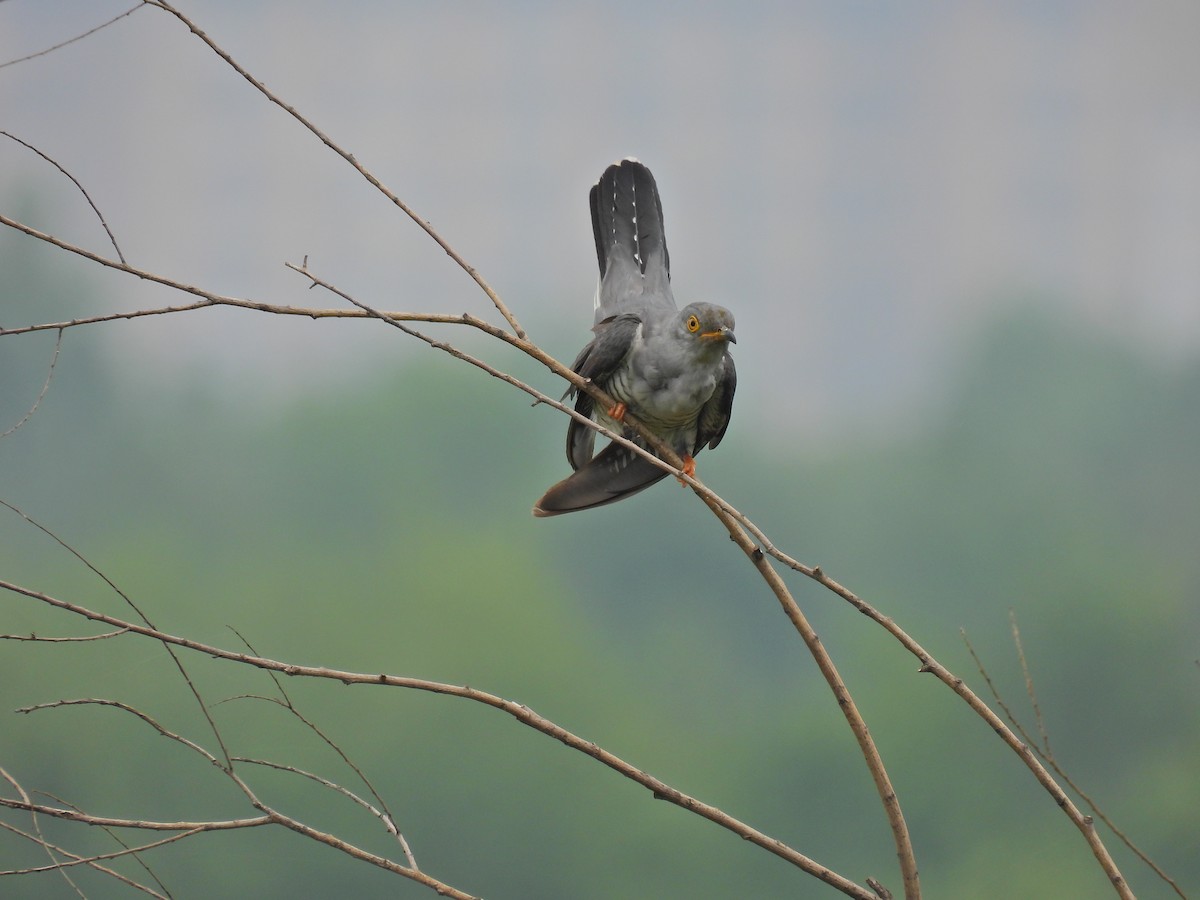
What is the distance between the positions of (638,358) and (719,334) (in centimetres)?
17

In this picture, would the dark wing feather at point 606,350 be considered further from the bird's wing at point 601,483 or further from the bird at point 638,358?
the bird's wing at point 601,483

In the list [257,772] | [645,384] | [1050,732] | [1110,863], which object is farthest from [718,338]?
[1050,732]

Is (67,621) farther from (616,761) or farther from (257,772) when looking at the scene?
(616,761)

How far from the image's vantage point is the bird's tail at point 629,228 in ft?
7.24

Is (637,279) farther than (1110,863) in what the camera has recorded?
Yes

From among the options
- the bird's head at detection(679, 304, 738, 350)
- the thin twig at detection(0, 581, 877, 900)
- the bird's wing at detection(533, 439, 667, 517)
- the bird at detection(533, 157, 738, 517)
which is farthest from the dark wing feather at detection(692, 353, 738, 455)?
the thin twig at detection(0, 581, 877, 900)

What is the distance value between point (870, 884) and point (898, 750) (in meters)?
3.46

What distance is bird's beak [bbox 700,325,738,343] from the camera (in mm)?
1891

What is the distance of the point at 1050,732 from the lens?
4.35m

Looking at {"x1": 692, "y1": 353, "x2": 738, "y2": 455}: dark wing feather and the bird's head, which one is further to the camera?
{"x1": 692, "y1": 353, "x2": 738, "y2": 455}: dark wing feather

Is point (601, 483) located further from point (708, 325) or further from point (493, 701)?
point (493, 701)

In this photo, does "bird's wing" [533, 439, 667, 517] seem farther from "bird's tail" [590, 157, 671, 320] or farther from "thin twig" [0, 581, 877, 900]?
"thin twig" [0, 581, 877, 900]

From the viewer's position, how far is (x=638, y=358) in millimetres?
Answer: 1982

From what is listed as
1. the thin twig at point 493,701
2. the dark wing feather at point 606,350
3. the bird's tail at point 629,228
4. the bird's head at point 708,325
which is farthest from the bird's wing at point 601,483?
the thin twig at point 493,701
